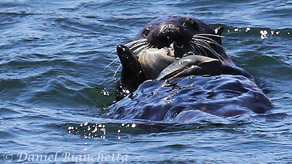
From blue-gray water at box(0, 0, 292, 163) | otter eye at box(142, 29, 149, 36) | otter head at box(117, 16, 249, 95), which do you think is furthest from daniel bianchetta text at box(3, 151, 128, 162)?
otter eye at box(142, 29, 149, 36)

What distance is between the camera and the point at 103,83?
8453 millimetres

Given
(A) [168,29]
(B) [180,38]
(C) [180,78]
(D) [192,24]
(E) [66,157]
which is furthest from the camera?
(D) [192,24]

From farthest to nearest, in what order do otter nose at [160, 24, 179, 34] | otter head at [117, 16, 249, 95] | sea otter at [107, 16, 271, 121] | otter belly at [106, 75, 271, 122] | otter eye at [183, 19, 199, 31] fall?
otter eye at [183, 19, 199, 31]
otter nose at [160, 24, 179, 34]
otter head at [117, 16, 249, 95]
sea otter at [107, 16, 271, 121]
otter belly at [106, 75, 271, 122]

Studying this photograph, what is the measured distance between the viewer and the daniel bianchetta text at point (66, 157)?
5000 millimetres

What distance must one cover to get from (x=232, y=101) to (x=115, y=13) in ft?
20.2

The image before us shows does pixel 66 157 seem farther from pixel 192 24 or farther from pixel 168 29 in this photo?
pixel 192 24

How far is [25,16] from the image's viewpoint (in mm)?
11758

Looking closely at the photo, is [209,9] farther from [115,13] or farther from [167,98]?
[167,98]

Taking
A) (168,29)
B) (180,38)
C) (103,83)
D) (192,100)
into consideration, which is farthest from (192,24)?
(103,83)

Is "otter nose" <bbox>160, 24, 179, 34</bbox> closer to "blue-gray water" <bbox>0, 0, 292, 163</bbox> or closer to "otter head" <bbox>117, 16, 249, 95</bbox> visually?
"otter head" <bbox>117, 16, 249, 95</bbox>

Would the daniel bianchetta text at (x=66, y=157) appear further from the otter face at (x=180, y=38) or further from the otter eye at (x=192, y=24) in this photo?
the otter eye at (x=192, y=24)

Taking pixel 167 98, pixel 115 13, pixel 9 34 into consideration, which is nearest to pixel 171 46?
pixel 167 98

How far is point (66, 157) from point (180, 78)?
169 centimetres

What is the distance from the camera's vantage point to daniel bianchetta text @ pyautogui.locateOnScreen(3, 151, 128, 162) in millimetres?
5000
